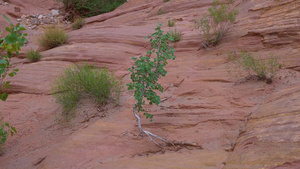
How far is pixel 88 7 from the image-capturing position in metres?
16.9

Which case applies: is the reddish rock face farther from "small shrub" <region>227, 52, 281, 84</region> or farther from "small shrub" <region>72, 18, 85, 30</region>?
"small shrub" <region>72, 18, 85, 30</region>

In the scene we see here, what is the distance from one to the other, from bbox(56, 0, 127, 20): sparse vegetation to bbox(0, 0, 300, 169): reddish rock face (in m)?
8.50

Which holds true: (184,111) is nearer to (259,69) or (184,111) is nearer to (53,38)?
(259,69)

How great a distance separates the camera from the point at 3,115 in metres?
5.77

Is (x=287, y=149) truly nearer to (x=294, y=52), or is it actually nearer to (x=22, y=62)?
(x=294, y=52)

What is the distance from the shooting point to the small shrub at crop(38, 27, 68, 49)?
8.86 meters

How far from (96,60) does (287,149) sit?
18.9 feet

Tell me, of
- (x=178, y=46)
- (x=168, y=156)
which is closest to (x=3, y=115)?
(x=168, y=156)

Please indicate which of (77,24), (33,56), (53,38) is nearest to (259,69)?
(33,56)

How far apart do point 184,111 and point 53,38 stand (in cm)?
608

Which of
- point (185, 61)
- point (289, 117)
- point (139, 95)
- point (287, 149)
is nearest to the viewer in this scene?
point (287, 149)

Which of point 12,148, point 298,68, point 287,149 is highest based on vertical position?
point 298,68

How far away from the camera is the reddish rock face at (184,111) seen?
300cm

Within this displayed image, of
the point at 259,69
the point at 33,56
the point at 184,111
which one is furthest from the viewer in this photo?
the point at 33,56
